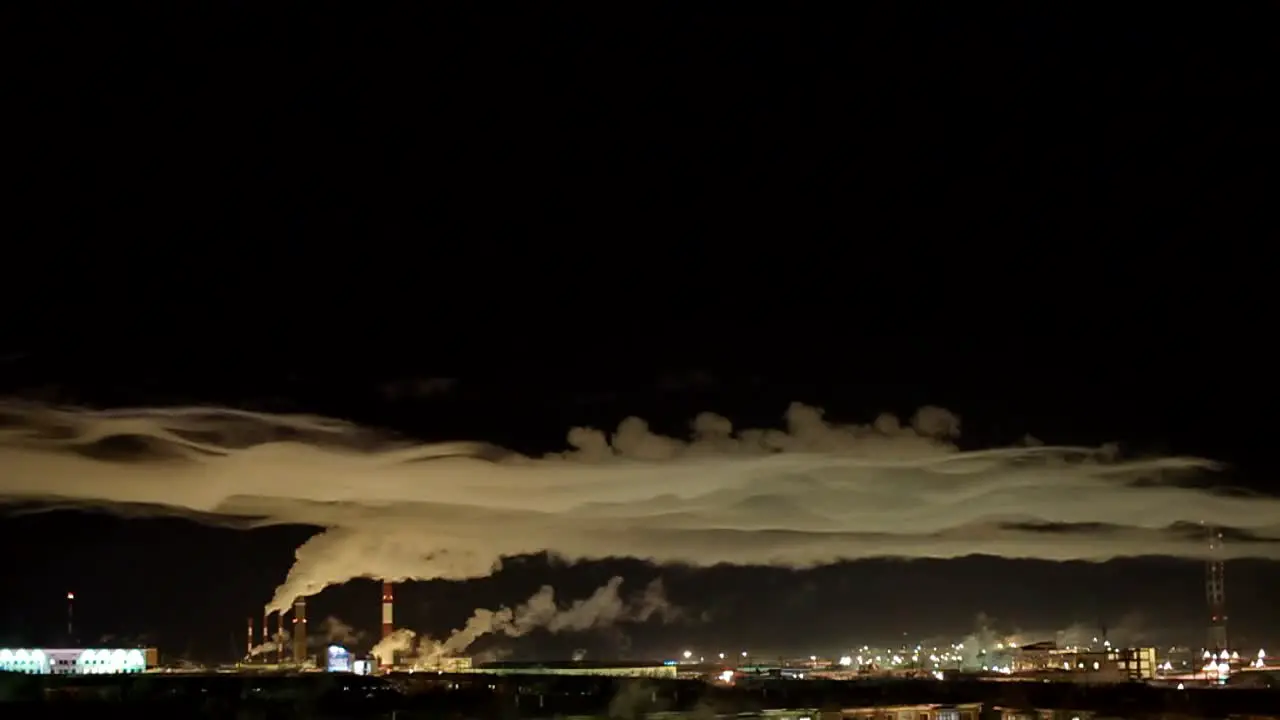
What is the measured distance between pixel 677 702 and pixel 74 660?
5974 centimetres

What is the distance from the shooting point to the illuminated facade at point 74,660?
90.6 meters

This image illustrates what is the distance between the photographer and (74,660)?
314 feet

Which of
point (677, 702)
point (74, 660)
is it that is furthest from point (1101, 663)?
point (74, 660)

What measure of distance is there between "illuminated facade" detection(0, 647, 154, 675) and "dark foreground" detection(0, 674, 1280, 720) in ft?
93.7

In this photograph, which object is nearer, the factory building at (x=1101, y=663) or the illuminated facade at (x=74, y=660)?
the factory building at (x=1101, y=663)

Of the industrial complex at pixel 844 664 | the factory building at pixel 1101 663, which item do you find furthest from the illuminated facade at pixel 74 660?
the factory building at pixel 1101 663

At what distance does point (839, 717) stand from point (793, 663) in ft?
348

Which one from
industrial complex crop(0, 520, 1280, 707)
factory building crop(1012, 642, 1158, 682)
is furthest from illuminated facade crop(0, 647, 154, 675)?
factory building crop(1012, 642, 1158, 682)

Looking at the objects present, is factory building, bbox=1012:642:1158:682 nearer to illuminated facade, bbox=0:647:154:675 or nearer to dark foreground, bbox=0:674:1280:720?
dark foreground, bbox=0:674:1280:720

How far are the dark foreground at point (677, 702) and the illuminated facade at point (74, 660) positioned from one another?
28.6 meters

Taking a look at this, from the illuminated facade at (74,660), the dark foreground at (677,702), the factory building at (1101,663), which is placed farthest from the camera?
the illuminated facade at (74,660)

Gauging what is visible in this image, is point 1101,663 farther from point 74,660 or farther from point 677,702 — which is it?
point 74,660

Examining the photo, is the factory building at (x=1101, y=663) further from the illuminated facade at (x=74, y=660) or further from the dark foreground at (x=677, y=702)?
the illuminated facade at (x=74, y=660)

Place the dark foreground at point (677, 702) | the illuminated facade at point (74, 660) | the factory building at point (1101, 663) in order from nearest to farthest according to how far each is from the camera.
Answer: the dark foreground at point (677, 702), the factory building at point (1101, 663), the illuminated facade at point (74, 660)
